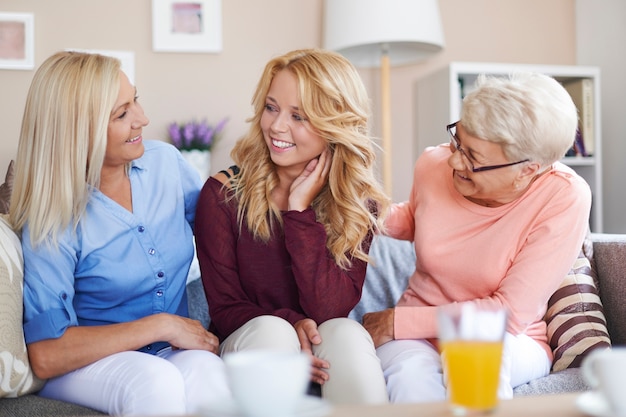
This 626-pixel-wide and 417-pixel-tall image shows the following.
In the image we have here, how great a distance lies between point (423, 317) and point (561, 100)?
581 millimetres

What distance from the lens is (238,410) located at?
2.87ft

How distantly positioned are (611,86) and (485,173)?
232 centimetres

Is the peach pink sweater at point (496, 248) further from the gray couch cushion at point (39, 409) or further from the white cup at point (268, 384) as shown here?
the white cup at point (268, 384)

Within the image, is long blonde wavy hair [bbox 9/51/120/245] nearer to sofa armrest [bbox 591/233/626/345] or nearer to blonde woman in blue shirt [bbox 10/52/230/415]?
blonde woman in blue shirt [bbox 10/52/230/415]

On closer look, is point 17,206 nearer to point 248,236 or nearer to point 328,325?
point 248,236

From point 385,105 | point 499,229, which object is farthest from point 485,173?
point 385,105

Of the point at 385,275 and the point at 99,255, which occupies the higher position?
the point at 99,255

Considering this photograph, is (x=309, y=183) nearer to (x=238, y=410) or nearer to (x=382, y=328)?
(x=382, y=328)

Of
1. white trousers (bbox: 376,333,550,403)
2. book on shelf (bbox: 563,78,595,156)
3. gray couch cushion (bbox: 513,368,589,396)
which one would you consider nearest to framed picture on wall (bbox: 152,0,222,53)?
book on shelf (bbox: 563,78,595,156)

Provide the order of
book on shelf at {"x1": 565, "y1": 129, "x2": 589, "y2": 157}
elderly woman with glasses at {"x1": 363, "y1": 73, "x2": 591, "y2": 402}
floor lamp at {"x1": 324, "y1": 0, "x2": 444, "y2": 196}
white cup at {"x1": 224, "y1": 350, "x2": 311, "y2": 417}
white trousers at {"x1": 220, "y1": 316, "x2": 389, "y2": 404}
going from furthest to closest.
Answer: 1. book on shelf at {"x1": 565, "y1": 129, "x2": 589, "y2": 157}
2. floor lamp at {"x1": 324, "y1": 0, "x2": 444, "y2": 196}
3. elderly woman with glasses at {"x1": 363, "y1": 73, "x2": 591, "y2": 402}
4. white trousers at {"x1": 220, "y1": 316, "x2": 389, "y2": 404}
5. white cup at {"x1": 224, "y1": 350, "x2": 311, "y2": 417}

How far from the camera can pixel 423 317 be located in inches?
70.4

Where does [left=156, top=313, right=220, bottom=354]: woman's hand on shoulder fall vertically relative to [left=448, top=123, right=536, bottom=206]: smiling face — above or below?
below

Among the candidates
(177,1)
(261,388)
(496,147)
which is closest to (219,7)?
(177,1)

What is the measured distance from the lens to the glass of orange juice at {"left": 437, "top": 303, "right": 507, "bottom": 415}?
2.87 ft
